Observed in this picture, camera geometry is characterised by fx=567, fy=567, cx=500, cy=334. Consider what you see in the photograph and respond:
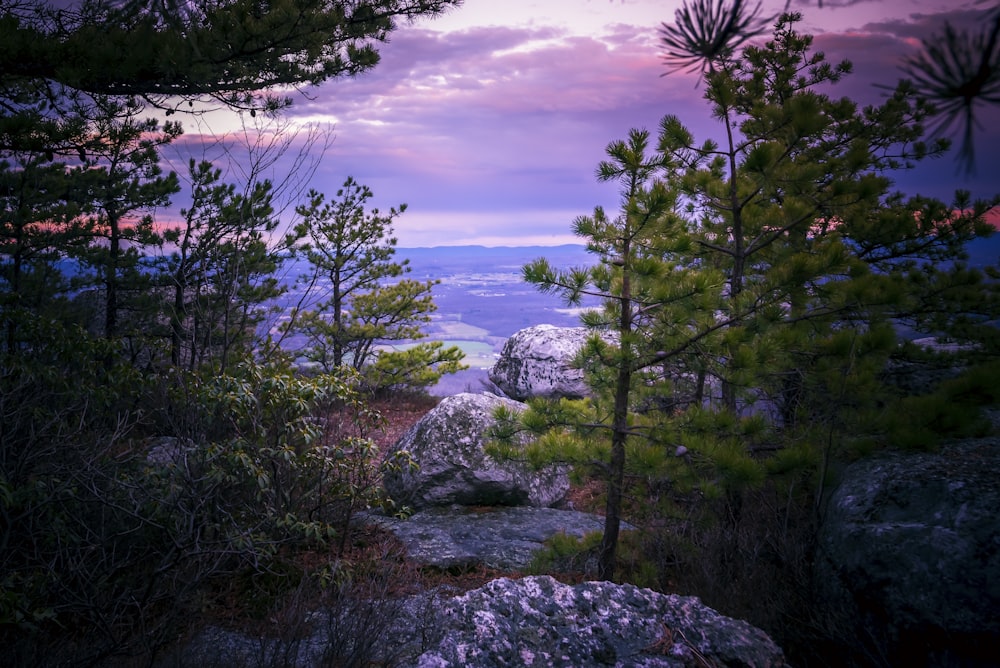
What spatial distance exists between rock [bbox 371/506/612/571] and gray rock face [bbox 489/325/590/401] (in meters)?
5.66

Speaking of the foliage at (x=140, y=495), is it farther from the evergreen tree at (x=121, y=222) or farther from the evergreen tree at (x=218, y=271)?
the evergreen tree at (x=121, y=222)

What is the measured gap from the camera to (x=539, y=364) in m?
13.1

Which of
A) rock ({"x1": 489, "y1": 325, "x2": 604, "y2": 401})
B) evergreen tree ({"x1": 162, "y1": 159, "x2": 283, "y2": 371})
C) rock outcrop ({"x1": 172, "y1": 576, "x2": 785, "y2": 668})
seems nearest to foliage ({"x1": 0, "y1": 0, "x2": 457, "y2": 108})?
evergreen tree ({"x1": 162, "y1": 159, "x2": 283, "y2": 371})

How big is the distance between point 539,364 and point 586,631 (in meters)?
10.6

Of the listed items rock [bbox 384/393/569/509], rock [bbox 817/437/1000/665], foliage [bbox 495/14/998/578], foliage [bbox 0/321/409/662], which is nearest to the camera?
rock [bbox 817/437/1000/665]

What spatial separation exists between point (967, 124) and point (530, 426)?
12.1 feet

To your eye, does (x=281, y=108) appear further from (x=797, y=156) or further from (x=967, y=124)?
(x=967, y=124)

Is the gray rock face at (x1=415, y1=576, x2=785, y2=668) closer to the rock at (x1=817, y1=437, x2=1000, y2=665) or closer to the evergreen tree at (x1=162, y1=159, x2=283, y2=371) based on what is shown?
the rock at (x1=817, y1=437, x2=1000, y2=665)

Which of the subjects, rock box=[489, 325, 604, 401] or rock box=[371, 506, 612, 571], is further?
rock box=[489, 325, 604, 401]

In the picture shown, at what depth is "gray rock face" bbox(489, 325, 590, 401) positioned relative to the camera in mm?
12703

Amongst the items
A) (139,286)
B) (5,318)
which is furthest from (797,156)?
(139,286)

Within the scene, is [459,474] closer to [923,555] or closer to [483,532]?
[483,532]

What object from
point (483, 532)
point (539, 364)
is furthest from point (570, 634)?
point (539, 364)

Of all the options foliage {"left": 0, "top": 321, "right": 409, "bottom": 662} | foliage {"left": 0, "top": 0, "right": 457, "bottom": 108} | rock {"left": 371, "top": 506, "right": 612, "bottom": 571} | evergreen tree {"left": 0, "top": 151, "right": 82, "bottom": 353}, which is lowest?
rock {"left": 371, "top": 506, "right": 612, "bottom": 571}
